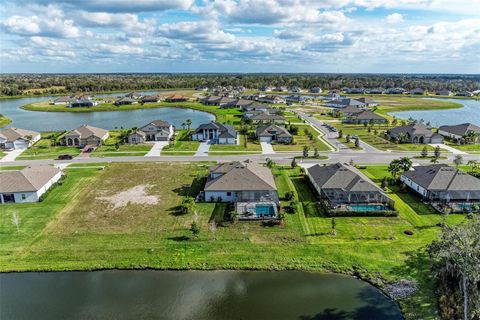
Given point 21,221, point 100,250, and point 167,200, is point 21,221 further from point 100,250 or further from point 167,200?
point 167,200

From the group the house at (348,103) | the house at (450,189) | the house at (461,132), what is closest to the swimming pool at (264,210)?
the house at (450,189)

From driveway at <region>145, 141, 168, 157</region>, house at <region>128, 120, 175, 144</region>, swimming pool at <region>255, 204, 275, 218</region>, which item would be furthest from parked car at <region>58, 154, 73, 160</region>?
swimming pool at <region>255, 204, 275, 218</region>

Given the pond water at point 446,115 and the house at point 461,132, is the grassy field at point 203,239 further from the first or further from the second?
the pond water at point 446,115

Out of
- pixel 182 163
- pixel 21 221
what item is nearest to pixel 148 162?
pixel 182 163

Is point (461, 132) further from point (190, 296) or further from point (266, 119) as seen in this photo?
point (190, 296)

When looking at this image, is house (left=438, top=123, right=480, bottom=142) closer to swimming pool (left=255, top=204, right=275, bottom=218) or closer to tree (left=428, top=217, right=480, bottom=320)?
swimming pool (left=255, top=204, right=275, bottom=218)

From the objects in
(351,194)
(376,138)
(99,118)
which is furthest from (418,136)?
(99,118)

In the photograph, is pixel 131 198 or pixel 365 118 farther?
pixel 365 118
